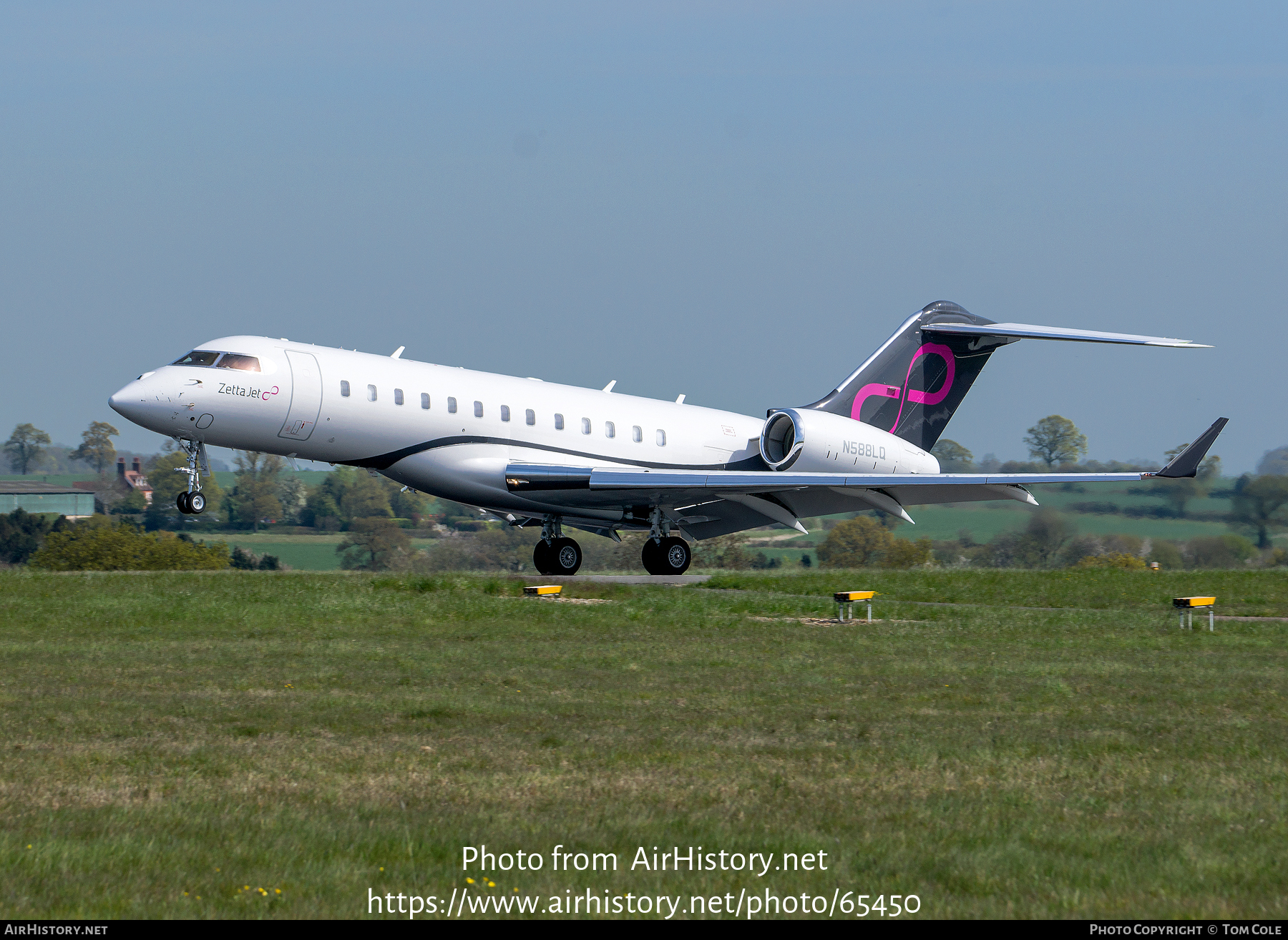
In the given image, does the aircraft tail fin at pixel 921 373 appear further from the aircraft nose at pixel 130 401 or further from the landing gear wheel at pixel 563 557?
the aircraft nose at pixel 130 401

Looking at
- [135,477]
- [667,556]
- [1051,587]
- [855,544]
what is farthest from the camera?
[135,477]

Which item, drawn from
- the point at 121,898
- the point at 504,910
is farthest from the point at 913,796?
the point at 121,898

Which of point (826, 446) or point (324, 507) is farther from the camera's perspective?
point (324, 507)

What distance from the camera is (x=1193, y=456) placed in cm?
2197

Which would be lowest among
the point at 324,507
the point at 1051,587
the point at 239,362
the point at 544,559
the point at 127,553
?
the point at 127,553

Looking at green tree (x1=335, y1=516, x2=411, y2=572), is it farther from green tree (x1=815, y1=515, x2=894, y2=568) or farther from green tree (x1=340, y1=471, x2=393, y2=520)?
green tree (x1=815, y1=515, x2=894, y2=568)

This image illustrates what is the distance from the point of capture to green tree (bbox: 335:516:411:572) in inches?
2378

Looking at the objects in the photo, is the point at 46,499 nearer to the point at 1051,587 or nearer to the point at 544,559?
the point at 544,559

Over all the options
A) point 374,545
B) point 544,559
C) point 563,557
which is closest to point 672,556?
point 563,557

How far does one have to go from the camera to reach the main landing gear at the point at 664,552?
28.4 metres

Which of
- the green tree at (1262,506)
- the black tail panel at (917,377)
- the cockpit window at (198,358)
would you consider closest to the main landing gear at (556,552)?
the black tail panel at (917,377)

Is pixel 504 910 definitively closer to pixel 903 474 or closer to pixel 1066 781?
pixel 1066 781

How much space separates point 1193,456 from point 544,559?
42.6ft

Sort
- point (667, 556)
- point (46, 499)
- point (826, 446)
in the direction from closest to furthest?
point (667, 556)
point (826, 446)
point (46, 499)
